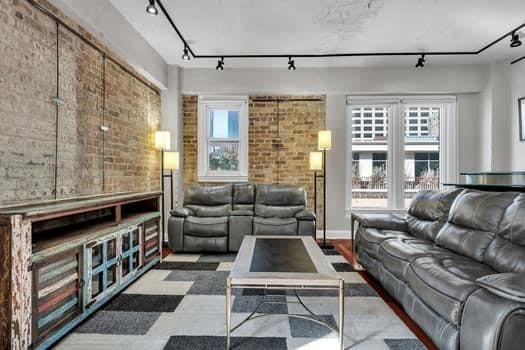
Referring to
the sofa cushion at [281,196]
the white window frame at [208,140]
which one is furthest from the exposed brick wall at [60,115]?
the sofa cushion at [281,196]

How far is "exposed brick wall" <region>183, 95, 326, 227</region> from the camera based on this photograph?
5.43 m

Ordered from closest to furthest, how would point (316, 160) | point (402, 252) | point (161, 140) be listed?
point (402, 252) < point (161, 140) < point (316, 160)

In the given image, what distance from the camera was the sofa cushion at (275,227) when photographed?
14.2ft

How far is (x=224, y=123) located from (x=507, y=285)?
15.4 feet

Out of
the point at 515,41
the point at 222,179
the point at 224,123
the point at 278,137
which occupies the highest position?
the point at 515,41

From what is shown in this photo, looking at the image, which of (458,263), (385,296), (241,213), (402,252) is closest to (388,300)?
(385,296)

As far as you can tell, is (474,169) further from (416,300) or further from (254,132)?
(416,300)

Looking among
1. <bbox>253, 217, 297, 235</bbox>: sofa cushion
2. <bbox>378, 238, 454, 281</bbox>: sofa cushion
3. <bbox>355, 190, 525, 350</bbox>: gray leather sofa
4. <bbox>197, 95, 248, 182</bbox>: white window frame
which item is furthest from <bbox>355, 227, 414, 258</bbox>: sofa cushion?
<bbox>197, 95, 248, 182</bbox>: white window frame

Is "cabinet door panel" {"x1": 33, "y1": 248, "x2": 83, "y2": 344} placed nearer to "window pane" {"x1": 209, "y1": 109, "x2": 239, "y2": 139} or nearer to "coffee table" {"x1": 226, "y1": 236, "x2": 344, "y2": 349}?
"coffee table" {"x1": 226, "y1": 236, "x2": 344, "y2": 349}

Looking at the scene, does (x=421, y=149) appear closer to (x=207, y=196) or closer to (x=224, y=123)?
(x=224, y=123)

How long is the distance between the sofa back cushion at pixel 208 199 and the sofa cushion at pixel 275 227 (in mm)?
629

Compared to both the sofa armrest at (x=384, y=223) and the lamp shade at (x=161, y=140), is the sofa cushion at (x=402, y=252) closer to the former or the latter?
the sofa armrest at (x=384, y=223)

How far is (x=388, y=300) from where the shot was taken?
2.73 meters

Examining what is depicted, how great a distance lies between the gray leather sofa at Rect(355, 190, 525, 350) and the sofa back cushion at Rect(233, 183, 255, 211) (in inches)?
73.9
